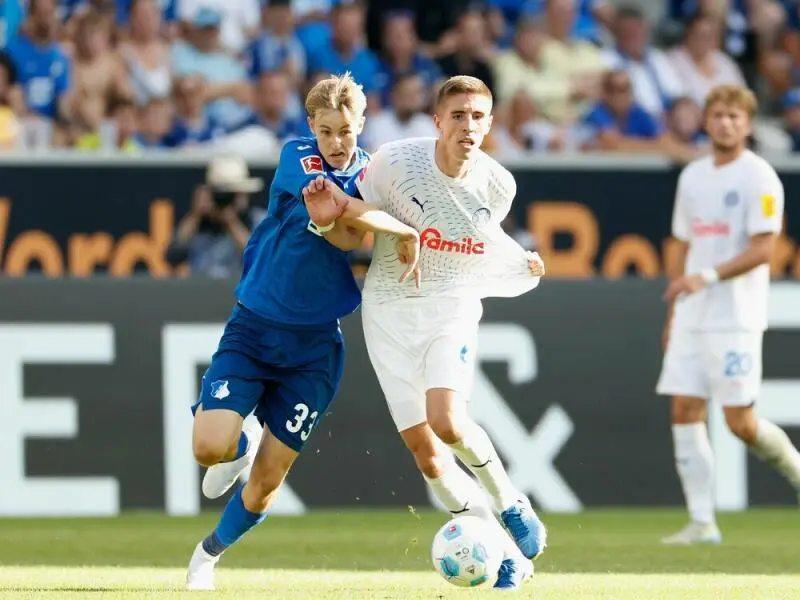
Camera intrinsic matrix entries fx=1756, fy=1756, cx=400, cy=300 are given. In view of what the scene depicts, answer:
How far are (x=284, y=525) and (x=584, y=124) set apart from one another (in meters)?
5.72

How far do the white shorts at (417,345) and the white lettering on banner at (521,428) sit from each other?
4.22 meters

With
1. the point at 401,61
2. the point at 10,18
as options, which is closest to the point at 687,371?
the point at 401,61

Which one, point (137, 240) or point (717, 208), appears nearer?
point (717, 208)

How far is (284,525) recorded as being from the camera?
471 inches

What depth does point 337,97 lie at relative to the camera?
7.86 meters

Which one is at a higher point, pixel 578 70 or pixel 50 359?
pixel 578 70

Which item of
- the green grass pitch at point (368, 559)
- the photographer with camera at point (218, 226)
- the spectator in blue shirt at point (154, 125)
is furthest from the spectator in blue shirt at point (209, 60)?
the green grass pitch at point (368, 559)

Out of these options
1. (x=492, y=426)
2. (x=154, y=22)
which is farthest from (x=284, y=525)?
(x=154, y=22)

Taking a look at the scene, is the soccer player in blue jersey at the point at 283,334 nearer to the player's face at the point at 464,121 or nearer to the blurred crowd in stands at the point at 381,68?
the player's face at the point at 464,121

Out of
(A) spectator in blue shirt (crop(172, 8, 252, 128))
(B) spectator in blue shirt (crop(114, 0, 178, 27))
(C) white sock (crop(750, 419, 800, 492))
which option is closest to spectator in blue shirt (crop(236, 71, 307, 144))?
(A) spectator in blue shirt (crop(172, 8, 252, 128))

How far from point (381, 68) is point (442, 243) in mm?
8194

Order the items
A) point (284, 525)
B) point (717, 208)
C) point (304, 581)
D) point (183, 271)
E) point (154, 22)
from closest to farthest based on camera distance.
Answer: point (304, 581), point (717, 208), point (284, 525), point (183, 271), point (154, 22)

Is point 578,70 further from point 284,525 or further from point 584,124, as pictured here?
point 284,525

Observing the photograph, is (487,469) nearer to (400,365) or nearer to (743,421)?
(400,365)
